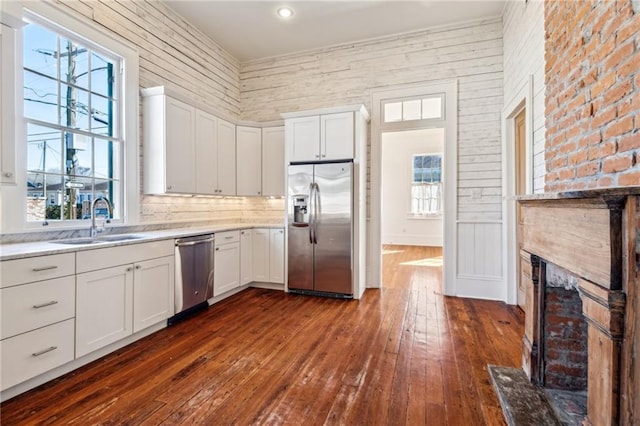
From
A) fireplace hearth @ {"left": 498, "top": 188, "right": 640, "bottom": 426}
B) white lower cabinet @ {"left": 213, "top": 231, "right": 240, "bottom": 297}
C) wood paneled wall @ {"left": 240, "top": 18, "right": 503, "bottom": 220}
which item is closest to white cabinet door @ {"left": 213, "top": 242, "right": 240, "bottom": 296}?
white lower cabinet @ {"left": 213, "top": 231, "right": 240, "bottom": 297}

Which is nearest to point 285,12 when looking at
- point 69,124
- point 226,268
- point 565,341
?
point 69,124

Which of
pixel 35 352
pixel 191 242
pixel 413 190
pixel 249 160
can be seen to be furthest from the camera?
pixel 413 190

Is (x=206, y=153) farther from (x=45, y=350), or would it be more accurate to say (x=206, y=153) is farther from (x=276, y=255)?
(x=45, y=350)

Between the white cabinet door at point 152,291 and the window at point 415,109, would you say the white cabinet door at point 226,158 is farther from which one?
the window at point 415,109

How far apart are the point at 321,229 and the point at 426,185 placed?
5.57m

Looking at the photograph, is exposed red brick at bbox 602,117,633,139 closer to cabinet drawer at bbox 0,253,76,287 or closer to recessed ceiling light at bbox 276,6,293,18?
cabinet drawer at bbox 0,253,76,287

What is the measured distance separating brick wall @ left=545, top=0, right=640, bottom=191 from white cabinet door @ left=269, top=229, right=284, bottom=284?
3.03 meters

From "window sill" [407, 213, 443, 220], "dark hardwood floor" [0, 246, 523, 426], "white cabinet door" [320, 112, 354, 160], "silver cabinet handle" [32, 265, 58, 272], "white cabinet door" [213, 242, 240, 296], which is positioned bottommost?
"dark hardwood floor" [0, 246, 523, 426]

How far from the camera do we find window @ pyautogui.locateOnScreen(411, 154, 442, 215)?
8.48 metres

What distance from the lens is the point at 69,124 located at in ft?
9.05

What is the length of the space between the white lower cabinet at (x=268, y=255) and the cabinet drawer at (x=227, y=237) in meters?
0.37

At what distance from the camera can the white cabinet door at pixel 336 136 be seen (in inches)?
152

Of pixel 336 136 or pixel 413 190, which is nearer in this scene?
pixel 336 136

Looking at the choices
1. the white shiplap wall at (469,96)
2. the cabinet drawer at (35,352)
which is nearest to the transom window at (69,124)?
the cabinet drawer at (35,352)
